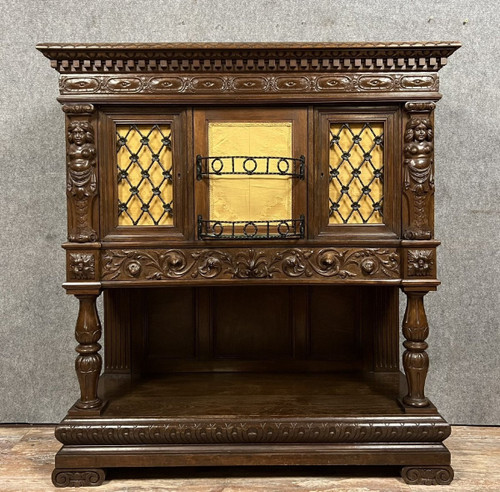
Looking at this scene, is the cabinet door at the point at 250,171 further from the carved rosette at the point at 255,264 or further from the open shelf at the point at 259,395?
the open shelf at the point at 259,395

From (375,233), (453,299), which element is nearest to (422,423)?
(375,233)

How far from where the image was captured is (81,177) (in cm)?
203

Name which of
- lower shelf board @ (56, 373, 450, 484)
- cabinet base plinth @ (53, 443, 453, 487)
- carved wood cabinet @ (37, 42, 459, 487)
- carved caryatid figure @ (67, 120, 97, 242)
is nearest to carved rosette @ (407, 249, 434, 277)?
carved wood cabinet @ (37, 42, 459, 487)

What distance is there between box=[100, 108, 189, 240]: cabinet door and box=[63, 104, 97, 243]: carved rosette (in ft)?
0.15

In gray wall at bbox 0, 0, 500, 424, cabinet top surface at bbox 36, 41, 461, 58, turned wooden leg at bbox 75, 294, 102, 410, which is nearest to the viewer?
cabinet top surface at bbox 36, 41, 461, 58

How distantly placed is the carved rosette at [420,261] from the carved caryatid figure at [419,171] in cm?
5

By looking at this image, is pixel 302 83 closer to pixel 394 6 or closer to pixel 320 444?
pixel 394 6

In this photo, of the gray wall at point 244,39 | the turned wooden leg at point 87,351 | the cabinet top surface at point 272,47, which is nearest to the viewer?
the cabinet top surface at point 272,47

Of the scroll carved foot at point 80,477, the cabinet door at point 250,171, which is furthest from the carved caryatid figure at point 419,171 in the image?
the scroll carved foot at point 80,477

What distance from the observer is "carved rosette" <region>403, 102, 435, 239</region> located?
2027 millimetres

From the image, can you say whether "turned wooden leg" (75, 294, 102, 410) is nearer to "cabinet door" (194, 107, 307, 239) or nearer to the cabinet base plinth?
the cabinet base plinth

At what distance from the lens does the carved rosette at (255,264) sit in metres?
2.07

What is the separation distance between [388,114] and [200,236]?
799 millimetres

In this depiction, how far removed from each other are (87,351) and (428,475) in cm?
130
